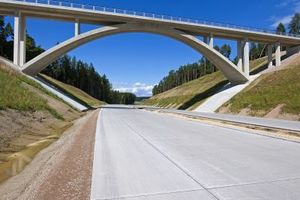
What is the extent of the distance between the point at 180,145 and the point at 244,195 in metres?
5.53

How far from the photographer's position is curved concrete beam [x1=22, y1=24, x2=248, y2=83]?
4169cm

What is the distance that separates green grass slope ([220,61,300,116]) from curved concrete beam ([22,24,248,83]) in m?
7.45

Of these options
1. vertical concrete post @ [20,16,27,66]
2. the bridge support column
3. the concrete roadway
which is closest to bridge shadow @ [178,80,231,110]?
vertical concrete post @ [20,16,27,66]

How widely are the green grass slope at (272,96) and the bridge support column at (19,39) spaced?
28.3 m

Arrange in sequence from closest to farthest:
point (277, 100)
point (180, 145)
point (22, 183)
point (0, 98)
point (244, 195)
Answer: point (244, 195), point (22, 183), point (180, 145), point (0, 98), point (277, 100)

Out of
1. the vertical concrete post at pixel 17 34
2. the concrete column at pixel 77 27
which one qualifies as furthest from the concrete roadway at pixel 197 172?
the vertical concrete post at pixel 17 34

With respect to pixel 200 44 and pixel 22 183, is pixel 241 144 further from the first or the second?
pixel 200 44

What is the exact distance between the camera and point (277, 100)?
29.9 m

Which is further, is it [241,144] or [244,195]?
[241,144]

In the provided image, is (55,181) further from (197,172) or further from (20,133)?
(20,133)

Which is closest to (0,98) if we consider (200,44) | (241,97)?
(241,97)

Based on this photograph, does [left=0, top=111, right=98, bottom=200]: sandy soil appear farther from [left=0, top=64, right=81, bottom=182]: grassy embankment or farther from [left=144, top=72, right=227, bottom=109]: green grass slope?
[left=144, top=72, right=227, bottom=109]: green grass slope

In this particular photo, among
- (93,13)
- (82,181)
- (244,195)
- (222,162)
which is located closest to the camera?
(244,195)

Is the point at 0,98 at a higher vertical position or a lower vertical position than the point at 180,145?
higher
